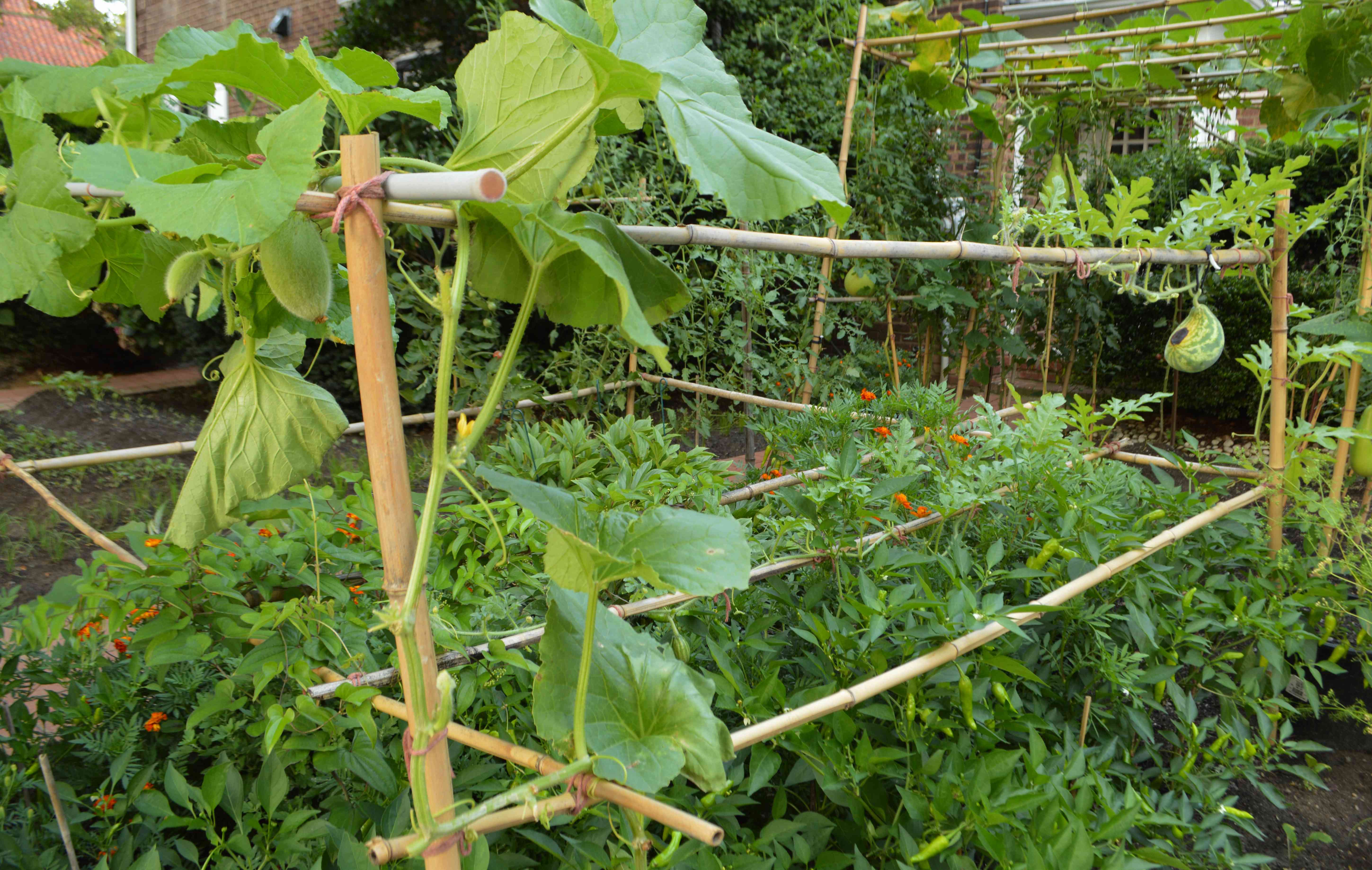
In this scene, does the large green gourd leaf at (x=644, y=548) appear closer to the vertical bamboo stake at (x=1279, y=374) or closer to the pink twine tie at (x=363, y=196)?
the pink twine tie at (x=363, y=196)

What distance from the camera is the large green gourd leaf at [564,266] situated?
0.58 m

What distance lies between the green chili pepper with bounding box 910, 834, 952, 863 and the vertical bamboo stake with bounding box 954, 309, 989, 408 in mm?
3731

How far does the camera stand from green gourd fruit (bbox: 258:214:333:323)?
60 cm

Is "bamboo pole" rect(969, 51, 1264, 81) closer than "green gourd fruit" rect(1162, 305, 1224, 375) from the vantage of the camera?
No

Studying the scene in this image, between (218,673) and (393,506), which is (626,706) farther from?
(218,673)

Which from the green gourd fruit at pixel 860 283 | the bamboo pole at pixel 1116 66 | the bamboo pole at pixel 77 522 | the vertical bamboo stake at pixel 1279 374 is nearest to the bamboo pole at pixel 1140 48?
the bamboo pole at pixel 1116 66

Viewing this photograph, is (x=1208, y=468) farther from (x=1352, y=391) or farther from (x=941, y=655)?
(x=941, y=655)

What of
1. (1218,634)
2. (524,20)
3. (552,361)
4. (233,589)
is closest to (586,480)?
(233,589)

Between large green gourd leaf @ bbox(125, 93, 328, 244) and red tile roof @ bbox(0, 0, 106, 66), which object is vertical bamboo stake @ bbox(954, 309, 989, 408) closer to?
large green gourd leaf @ bbox(125, 93, 328, 244)

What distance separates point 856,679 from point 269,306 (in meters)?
0.90

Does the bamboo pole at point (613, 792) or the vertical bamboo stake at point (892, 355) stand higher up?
the vertical bamboo stake at point (892, 355)

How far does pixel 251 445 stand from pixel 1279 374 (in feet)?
7.47

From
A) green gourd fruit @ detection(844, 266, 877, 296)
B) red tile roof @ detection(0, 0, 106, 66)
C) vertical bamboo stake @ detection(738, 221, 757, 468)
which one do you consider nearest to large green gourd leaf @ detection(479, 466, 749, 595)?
vertical bamboo stake @ detection(738, 221, 757, 468)

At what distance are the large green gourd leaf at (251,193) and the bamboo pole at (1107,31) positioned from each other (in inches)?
123
